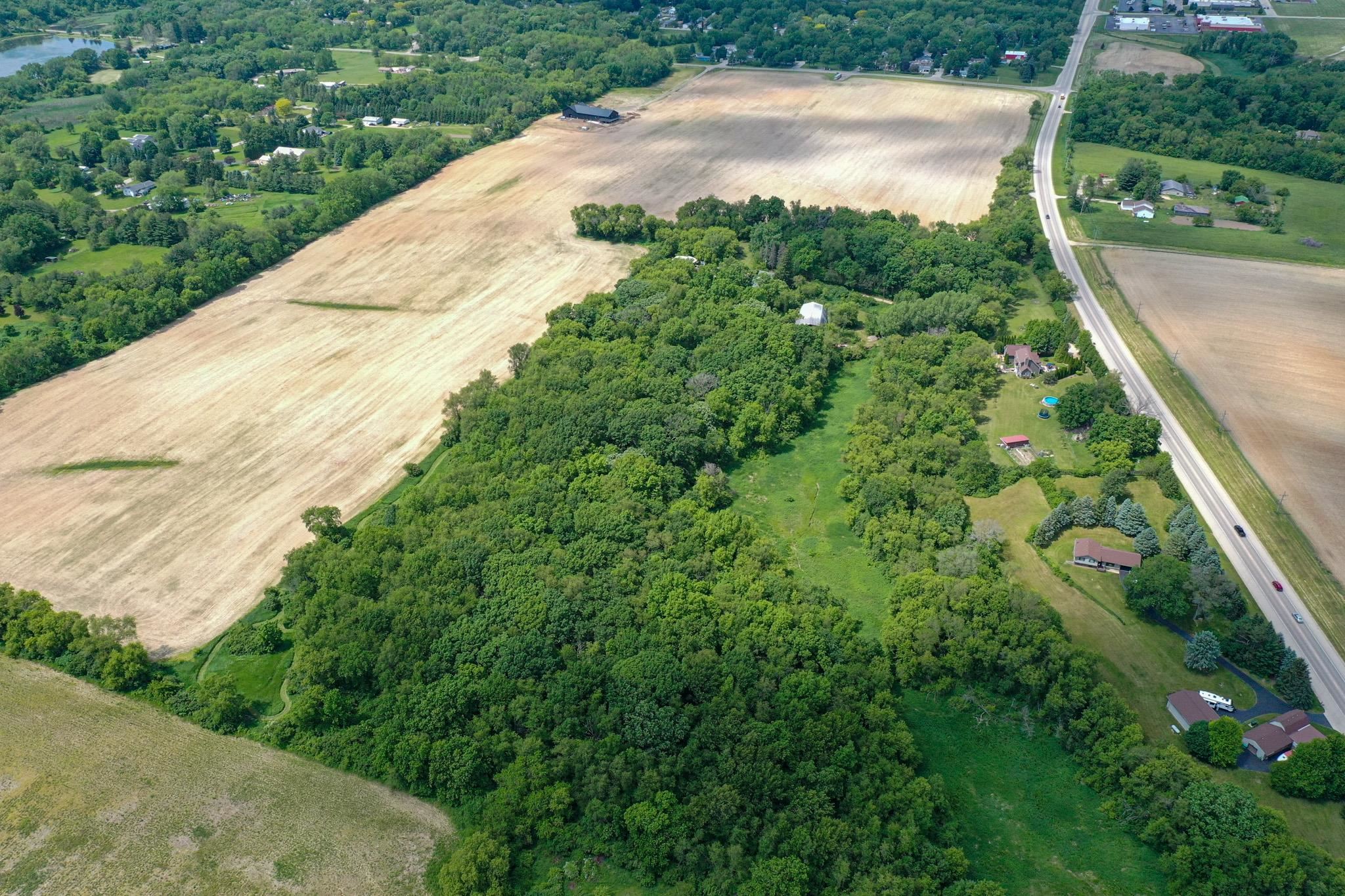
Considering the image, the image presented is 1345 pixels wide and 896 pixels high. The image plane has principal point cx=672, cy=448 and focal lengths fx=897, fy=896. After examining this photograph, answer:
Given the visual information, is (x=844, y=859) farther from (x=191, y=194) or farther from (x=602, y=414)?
(x=191, y=194)

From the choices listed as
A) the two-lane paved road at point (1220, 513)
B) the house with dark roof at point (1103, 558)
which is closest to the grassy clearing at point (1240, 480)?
the two-lane paved road at point (1220, 513)

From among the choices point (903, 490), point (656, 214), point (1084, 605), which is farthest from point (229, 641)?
point (656, 214)

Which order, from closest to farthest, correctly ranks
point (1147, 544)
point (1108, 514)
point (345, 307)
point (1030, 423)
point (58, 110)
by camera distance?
point (1147, 544) < point (1108, 514) < point (1030, 423) < point (345, 307) < point (58, 110)

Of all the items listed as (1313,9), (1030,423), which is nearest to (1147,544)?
(1030,423)

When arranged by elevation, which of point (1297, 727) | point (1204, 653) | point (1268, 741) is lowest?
point (1268, 741)

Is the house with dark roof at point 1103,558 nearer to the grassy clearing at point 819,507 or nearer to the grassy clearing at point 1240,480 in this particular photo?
the grassy clearing at point 1240,480

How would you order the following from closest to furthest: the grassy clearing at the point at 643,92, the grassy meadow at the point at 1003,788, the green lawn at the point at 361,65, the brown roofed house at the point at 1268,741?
the grassy meadow at the point at 1003,788, the brown roofed house at the point at 1268,741, the grassy clearing at the point at 643,92, the green lawn at the point at 361,65

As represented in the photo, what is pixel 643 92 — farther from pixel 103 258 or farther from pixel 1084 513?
pixel 1084 513
